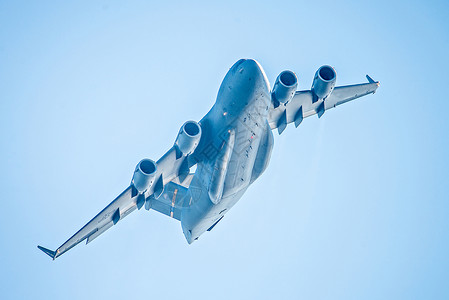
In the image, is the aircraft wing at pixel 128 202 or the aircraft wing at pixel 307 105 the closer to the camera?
the aircraft wing at pixel 128 202

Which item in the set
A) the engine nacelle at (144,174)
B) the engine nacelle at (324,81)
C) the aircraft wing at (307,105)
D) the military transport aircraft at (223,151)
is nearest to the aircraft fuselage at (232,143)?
the military transport aircraft at (223,151)

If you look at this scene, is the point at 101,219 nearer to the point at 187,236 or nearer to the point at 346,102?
the point at 187,236

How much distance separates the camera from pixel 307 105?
26047 millimetres

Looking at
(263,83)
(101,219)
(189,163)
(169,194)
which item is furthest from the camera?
(169,194)

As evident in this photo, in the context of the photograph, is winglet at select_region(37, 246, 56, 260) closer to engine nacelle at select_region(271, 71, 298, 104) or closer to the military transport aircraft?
the military transport aircraft

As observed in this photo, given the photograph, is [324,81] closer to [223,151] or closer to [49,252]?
[223,151]

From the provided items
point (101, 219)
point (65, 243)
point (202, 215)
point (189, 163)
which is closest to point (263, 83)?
point (189, 163)

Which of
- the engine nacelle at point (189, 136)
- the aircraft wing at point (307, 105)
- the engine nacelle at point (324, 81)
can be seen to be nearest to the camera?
the engine nacelle at point (189, 136)

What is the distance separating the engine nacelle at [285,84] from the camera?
907 inches

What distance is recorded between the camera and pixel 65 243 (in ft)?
73.0

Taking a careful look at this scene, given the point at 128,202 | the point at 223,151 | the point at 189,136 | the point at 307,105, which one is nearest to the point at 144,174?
the point at 128,202

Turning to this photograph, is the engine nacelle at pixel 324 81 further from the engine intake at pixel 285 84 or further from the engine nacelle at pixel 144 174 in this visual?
the engine nacelle at pixel 144 174

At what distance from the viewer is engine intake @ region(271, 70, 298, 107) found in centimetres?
2303

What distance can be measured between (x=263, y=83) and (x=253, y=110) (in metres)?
1.15
